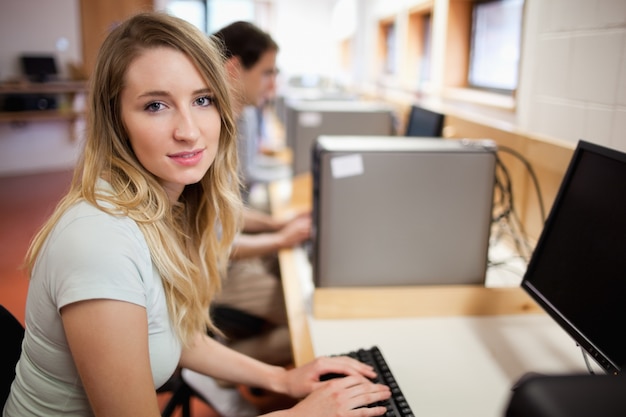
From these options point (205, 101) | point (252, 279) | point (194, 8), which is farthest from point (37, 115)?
point (205, 101)

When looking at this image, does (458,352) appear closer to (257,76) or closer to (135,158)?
(135,158)

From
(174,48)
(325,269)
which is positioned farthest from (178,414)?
(174,48)

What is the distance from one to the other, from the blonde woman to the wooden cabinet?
516 centimetres

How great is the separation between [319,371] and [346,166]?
0.48m

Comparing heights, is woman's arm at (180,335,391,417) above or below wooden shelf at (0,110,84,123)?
below

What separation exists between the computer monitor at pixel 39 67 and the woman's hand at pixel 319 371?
5910 mm

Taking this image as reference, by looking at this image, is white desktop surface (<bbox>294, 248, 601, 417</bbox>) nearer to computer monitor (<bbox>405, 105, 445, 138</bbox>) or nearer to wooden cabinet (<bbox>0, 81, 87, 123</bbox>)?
computer monitor (<bbox>405, 105, 445, 138</bbox>)

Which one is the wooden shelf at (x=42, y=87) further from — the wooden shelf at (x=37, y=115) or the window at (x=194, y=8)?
the window at (x=194, y=8)

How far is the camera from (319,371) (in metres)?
0.98

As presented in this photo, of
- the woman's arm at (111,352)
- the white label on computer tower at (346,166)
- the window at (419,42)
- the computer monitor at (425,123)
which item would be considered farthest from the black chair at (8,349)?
the window at (419,42)

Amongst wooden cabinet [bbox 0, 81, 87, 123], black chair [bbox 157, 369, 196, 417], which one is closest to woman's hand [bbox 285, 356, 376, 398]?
black chair [bbox 157, 369, 196, 417]

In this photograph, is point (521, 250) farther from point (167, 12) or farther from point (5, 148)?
point (5, 148)

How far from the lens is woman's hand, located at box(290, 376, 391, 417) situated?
33.7 inches

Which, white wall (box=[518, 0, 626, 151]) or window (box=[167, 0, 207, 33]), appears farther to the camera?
window (box=[167, 0, 207, 33])
